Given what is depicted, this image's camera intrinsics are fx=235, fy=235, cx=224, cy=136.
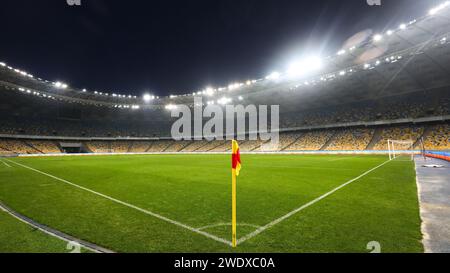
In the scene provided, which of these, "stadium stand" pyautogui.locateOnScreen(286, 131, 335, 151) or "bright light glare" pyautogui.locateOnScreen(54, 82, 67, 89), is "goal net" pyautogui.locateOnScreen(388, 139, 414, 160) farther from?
"bright light glare" pyautogui.locateOnScreen(54, 82, 67, 89)

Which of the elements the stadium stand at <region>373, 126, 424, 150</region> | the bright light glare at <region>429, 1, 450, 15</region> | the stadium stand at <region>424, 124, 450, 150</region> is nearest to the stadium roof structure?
the bright light glare at <region>429, 1, 450, 15</region>

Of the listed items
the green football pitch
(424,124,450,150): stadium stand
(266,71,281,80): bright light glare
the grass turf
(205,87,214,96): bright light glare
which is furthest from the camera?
(205,87,214,96): bright light glare

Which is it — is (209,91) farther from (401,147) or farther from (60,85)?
(401,147)

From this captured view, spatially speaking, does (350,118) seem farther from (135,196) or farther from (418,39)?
(135,196)

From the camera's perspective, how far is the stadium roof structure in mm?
31516

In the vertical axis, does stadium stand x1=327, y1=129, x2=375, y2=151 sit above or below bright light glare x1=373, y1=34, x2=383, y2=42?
below

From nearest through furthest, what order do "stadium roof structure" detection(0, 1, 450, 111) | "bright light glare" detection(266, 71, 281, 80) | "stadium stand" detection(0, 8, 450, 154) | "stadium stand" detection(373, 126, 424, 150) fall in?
"stadium roof structure" detection(0, 1, 450, 111), "stadium stand" detection(0, 8, 450, 154), "stadium stand" detection(373, 126, 424, 150), "bright light glare" detection(266, 71, 281, 80)

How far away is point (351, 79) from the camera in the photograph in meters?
45.8

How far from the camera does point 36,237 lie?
436 centimetres

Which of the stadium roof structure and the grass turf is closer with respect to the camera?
the grass turf

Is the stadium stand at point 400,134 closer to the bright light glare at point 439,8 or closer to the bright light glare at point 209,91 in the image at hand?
the bright light glare at point 439,8

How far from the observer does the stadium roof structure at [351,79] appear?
103 feet

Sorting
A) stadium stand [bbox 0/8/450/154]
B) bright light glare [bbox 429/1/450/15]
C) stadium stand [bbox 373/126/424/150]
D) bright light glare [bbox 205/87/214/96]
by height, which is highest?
bright light glare [bbox 429/1/450/15]

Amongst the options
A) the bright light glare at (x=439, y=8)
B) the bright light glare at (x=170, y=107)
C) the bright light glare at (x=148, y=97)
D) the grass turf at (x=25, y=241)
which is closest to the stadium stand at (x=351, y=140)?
the bright light glare at (x=439, y=8)
